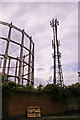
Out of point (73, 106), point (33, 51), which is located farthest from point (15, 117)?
point (33, 51)

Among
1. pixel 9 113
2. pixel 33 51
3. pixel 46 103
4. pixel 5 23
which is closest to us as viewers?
pixel 9 113

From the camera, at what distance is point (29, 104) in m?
7.16

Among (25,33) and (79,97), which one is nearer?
(79,97)

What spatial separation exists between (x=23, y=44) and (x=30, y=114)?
1369cm

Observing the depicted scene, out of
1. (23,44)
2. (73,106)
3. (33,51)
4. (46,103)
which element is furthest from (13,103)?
(33,51)

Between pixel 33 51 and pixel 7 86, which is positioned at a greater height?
pixel 33 51

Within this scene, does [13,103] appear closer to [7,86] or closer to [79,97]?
[7,86]

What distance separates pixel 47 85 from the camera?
8.41 m

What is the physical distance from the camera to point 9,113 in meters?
6.33

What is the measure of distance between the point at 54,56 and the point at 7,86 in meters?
8.72

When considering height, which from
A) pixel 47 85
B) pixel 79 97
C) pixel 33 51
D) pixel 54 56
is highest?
pixel 33 51

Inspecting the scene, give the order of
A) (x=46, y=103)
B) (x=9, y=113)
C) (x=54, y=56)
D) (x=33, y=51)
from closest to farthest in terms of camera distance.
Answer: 1. (x=9, y=113)
2. (x=46, y=103)
3. (x=54, y=56)
4. (x=33, y=51)

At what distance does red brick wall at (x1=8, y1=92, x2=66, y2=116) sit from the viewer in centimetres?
660

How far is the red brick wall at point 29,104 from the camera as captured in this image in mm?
6597
